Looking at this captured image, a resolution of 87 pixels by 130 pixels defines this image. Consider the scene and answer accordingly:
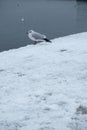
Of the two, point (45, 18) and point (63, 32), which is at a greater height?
point (45, 18)

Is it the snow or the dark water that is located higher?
the dark water

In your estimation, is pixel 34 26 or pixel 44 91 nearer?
pixel 44 91

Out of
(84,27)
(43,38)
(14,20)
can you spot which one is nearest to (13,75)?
(43,38)

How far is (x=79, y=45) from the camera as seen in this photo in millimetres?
10477

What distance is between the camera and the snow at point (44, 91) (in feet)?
16.4

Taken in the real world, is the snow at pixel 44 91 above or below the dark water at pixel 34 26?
below

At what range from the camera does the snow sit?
197 inches

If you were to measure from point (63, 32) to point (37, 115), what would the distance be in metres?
17.5

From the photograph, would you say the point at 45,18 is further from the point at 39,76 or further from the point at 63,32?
the point at 39,76

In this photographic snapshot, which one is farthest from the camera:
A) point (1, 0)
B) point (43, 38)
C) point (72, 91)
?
point (1, 0)

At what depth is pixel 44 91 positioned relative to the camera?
6.25m

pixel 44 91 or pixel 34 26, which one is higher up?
pixel 34 26

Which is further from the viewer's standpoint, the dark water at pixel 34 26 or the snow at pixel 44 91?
the dark water at pixel 34 26

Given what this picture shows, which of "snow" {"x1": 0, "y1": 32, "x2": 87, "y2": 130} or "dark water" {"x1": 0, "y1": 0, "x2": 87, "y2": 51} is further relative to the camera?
"dark water" {"x1": 0, "y1": 0, "x2": 87, "y2": 51}
